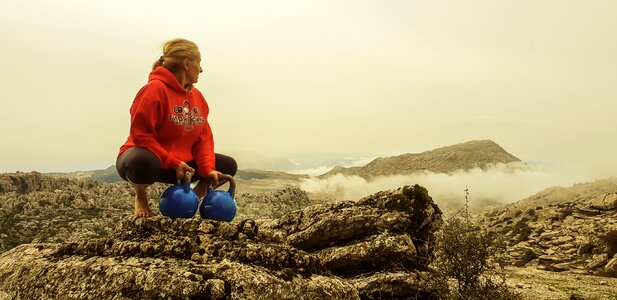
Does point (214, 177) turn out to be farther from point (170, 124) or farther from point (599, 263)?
point (599, 263)

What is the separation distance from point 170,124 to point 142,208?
5.09 ft

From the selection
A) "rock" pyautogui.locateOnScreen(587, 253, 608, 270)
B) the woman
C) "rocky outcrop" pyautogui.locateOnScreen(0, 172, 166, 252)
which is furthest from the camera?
"rocky outcrop" pyautogui.locateOnScreen(0, 172, 166, 252)

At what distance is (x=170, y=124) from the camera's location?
271 inches

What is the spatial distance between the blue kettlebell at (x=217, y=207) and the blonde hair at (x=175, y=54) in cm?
237

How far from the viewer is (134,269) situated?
531 centimetres

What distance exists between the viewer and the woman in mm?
6477

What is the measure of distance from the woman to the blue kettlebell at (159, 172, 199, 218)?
0.21m

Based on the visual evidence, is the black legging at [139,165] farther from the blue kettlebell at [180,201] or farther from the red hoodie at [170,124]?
the blue kettlebell at [180,201]

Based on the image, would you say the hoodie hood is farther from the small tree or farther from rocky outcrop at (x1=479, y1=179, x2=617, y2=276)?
rocky outcrop at (x1=479, y1=179, x2=617, y2=276)

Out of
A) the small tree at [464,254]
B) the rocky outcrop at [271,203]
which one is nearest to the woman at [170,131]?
the small tree at [464,254]

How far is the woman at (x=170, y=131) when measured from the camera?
255 inches

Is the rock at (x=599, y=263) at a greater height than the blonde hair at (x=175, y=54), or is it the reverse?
the blonde hair at (x=175, y=54)

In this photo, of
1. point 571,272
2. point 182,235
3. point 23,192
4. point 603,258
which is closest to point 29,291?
point 182,235

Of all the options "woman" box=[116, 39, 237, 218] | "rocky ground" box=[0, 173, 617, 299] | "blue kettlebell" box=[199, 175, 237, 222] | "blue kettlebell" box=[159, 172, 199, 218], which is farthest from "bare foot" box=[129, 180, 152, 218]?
"blue kettlebell" box=[199, 175, 237, 222]
